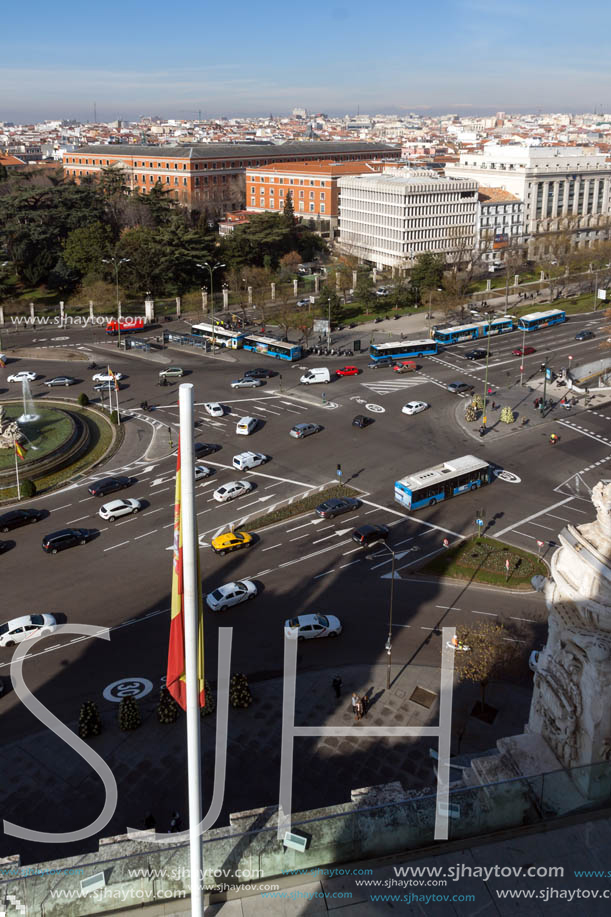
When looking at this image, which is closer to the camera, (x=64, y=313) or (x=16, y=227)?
(x=64, y=313)

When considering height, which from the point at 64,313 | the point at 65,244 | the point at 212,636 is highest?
the point at 65,244

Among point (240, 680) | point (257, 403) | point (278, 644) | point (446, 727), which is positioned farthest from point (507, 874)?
point (257, 403)

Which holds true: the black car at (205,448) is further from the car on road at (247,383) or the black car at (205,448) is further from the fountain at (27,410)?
the car on road at (247,383)

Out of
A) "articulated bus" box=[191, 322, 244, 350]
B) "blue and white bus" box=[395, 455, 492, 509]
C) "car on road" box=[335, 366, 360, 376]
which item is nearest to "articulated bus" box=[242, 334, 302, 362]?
"articulated bus" box=[191, 322, 244, 350]

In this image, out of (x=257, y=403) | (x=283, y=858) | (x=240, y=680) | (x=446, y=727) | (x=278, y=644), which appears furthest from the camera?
(x=257, y=403)

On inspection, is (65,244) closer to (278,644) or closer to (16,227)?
(16,227)

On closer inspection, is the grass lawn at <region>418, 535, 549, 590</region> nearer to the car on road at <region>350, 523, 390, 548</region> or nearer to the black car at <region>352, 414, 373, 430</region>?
the car on road at <region>350, 523, 390, 548</region>

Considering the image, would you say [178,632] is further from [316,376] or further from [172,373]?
[172,373]
